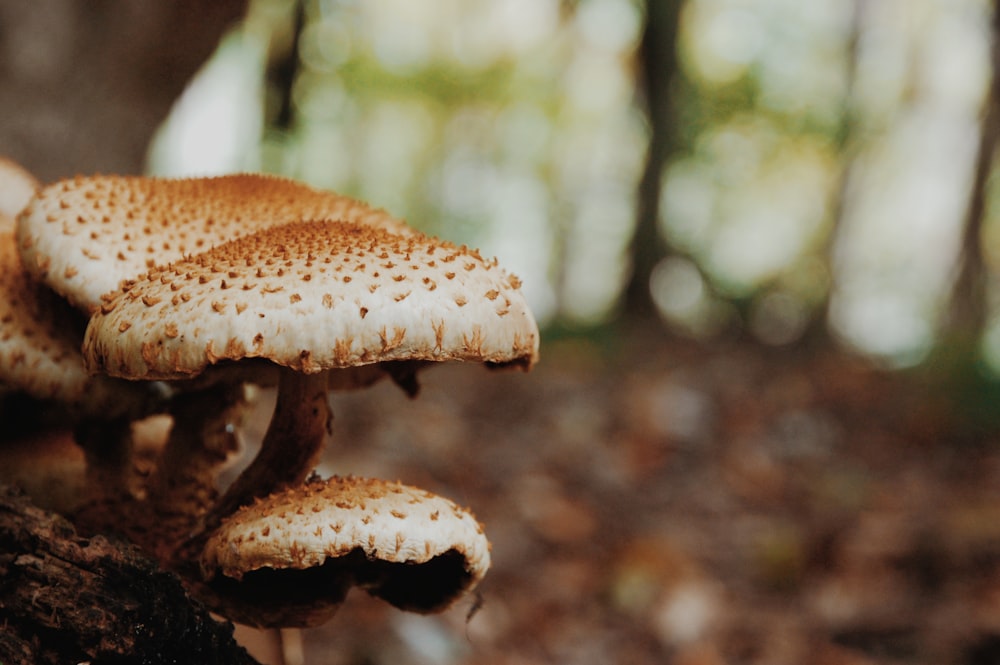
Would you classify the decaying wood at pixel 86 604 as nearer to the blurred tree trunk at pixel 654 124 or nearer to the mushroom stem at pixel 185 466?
the mushroom stem at pixel 185 466

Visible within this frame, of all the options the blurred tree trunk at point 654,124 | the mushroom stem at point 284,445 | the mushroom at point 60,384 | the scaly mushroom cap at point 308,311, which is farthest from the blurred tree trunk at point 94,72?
the blurred tree trunk at point 654,124

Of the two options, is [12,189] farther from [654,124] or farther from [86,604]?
[654,124]

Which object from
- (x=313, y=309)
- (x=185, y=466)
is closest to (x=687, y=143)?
(x=185, y=466)

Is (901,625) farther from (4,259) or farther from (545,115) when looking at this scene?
(545,115)

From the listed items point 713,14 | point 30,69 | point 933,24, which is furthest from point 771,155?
point 30,69

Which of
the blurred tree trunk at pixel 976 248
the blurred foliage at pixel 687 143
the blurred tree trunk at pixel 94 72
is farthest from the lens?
the blurred foliage at pixel 687 143
